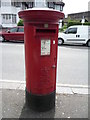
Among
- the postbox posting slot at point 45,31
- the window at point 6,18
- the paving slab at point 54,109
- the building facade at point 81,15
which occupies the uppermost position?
the building facade at point 81,15

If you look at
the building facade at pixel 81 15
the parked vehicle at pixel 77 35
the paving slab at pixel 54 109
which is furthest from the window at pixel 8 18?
the building facade at pixel 81 15

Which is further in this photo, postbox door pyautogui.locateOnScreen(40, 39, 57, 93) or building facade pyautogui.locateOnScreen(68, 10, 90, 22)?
building facade pyautogui.locateOnScreen(68, 10, 90, 22)

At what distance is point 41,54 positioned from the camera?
2197mm

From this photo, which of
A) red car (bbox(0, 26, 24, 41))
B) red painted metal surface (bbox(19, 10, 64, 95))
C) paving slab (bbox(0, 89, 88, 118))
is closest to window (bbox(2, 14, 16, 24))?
red car (bbox(0, 26, 24, 41))

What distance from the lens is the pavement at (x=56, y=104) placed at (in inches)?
93.7

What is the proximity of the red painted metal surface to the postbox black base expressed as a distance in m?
0.08

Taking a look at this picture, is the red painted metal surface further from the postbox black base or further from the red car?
the red car

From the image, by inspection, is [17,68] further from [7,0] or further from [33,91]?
[7,0]

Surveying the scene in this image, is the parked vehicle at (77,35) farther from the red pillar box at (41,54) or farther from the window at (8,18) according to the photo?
the window at (8,18)

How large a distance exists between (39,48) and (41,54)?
104 mm

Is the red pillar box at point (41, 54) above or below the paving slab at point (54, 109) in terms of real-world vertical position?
above

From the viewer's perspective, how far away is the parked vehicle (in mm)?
11477

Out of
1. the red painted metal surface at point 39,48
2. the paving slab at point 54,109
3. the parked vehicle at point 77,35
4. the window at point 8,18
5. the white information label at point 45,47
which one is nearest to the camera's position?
the red painted metal surface at point 39,48

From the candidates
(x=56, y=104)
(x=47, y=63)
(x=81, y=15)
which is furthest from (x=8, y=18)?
(x=81, y=15)
